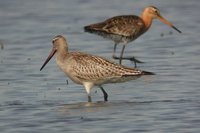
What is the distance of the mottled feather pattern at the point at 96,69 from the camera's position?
45.7 feet

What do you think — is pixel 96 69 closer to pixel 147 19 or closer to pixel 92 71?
pixel 92 71

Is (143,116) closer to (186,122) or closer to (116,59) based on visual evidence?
(186,122)

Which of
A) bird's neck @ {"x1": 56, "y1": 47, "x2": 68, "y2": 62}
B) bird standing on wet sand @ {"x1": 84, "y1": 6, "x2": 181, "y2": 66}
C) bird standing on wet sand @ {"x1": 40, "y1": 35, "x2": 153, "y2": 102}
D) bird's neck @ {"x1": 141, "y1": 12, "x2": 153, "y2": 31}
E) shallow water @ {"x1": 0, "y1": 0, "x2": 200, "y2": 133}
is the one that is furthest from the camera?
bird's neck @ {"x1": 141, "y1": 12, "x2": 153, "y2": 31}

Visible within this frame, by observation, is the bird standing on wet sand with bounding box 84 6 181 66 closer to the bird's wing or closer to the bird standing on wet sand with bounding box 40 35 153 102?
the bird's wing

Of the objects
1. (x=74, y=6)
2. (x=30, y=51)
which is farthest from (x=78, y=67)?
(x=74, y=6)

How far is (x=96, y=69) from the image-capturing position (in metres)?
14.1

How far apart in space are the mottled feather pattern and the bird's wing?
3843mm

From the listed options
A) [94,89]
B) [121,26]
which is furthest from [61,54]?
[121,26]

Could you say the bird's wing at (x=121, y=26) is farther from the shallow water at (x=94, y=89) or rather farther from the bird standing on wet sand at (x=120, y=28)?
the shallow water at (x=94, y=89)

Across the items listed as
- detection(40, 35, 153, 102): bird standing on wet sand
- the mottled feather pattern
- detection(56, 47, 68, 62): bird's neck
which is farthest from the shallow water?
detection(56, 47, 68, 62): bird's neck

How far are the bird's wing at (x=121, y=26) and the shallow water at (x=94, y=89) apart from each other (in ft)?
1.61

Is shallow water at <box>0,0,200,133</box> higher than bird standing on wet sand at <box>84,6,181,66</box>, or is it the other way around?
Answer: bird standing on wet sand at <box>84,6,181,66</box>

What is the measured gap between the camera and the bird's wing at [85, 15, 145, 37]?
1805 cm

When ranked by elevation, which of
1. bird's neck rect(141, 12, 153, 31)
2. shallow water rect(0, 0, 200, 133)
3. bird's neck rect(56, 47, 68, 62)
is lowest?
shallow water rect(0, 0, 200, 133)
